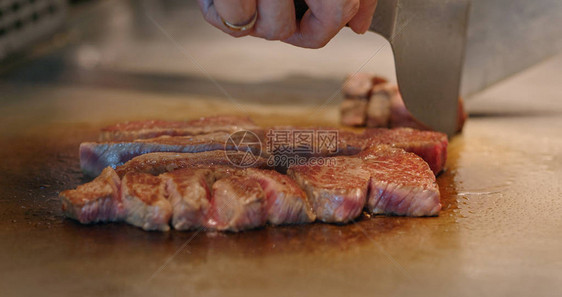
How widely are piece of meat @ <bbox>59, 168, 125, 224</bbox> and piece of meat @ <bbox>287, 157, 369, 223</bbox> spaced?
3.12 ft

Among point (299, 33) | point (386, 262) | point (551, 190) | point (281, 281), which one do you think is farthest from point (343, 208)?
point (551, 190)

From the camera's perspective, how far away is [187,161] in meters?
3.31

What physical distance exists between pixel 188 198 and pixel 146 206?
0.21 m

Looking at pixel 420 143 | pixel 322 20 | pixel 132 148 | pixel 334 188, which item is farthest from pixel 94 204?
pixel 420 143

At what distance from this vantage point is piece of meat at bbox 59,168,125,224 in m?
2.87

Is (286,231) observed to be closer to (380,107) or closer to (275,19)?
(275,19)

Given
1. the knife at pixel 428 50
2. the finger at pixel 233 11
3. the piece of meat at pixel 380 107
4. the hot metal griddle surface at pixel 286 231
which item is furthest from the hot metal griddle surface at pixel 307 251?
the finger at pixel 233 11

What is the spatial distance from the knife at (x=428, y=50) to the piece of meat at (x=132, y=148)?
116cm

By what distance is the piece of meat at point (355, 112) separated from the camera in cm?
467

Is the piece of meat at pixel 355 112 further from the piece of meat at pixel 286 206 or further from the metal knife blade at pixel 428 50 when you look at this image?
the piece of meat at pixel 286 206

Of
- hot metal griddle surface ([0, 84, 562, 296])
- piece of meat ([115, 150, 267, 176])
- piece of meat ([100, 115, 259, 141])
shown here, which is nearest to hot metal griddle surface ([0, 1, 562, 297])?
hot metal griddle surface ([0, 84, 562, 296])

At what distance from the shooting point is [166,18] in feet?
29.1

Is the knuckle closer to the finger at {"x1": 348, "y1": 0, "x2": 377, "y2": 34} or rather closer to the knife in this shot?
the finger at {"x1": 348, "y1": 0, "x2": 377, "y2": 34}

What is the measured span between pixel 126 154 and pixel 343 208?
1432 millimetres
